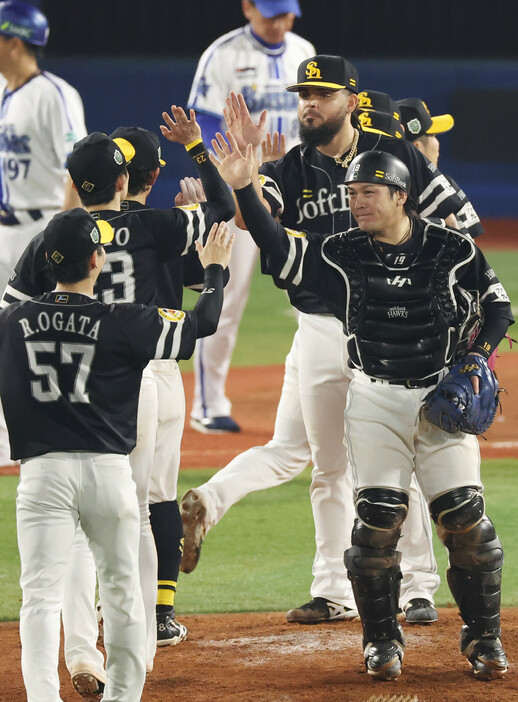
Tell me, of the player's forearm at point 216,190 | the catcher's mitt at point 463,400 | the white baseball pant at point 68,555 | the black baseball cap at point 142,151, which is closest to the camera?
the white baseball pant at point 68,555

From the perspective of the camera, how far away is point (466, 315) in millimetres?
4531

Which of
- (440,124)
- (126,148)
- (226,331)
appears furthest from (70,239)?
(226,331)

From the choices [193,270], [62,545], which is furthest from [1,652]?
[193,270]

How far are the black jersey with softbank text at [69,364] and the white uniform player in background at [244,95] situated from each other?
468 centimetres

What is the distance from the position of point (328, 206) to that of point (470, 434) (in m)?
1.33

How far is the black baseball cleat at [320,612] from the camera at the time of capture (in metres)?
5.19

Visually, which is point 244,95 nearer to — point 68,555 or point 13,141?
point 13,141

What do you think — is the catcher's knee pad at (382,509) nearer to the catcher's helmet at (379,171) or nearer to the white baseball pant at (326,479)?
the white baseball pant at (326,479)

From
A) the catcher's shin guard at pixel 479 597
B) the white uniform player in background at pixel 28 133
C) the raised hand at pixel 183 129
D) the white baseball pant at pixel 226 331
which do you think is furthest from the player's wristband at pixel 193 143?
the white baseball pant at pixel 226 331

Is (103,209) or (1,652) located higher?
(103,209)

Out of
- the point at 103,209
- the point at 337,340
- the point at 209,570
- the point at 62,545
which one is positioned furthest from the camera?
the point at 209,570

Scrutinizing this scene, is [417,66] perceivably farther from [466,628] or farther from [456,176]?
[466,628]

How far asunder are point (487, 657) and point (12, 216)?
14.1 feet

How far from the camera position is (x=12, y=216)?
24.4ft
